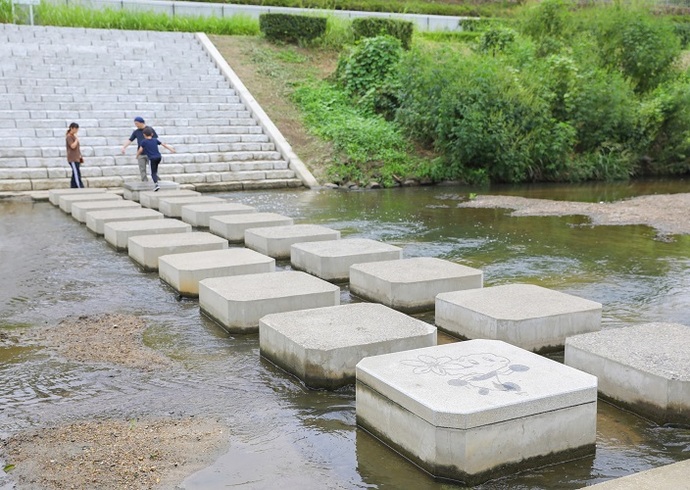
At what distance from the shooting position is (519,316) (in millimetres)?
5691

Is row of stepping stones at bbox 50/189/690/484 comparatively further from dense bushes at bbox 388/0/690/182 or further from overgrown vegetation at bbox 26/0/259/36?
overgrown vegetation at bbox 26/0/259/36

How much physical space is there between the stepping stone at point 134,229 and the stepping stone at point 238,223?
60 cm

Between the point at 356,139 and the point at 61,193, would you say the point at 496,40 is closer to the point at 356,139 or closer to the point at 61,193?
the point at 356,139

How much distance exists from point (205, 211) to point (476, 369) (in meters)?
7.90

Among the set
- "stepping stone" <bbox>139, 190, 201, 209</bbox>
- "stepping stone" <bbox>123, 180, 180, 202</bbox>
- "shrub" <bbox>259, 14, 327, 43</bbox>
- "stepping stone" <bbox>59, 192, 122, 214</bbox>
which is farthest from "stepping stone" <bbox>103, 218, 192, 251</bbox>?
"shrub" <bbox>259, 14, 327, 43</bbox>

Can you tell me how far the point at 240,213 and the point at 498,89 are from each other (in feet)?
31.1

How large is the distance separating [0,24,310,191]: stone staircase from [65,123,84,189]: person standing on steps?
0.81 meters

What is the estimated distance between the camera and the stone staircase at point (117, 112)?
17.5m

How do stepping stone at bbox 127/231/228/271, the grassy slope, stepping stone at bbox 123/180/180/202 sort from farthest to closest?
the grassy slope → stepping stone at bbox 123/180/180/202 → stepping stone at bbox 127/231/228/271

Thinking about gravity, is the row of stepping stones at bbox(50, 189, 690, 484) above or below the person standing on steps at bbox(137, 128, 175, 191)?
below

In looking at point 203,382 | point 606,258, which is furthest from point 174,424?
point 606,258

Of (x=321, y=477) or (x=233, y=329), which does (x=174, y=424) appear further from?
(x=233, y=329)

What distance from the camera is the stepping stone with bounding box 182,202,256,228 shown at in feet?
38.1

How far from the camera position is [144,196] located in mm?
14328
